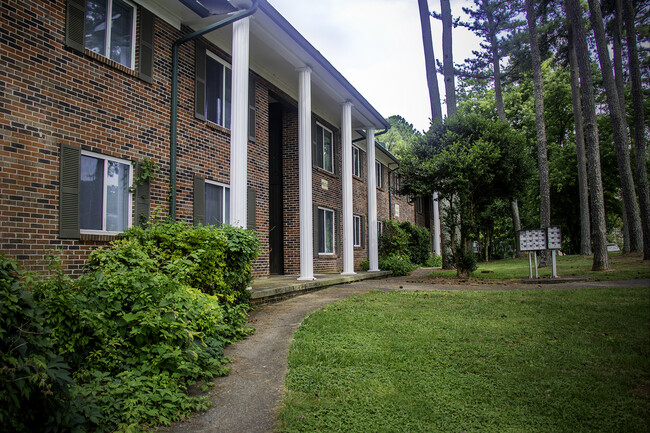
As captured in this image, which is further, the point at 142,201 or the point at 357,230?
the point at 357,230

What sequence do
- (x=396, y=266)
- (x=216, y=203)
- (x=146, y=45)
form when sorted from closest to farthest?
(x=146, y=45) < (x=216, y=203) < (x=396, y=266)

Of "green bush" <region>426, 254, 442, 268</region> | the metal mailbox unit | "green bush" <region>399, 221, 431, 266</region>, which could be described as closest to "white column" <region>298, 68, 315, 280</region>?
the metal mailbox unit

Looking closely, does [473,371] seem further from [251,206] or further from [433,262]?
[433,262]

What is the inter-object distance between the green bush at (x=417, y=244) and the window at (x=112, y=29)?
16337 mm

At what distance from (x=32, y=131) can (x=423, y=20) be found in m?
16.4

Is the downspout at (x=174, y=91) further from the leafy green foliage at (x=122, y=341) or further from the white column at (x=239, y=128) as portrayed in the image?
the leafy green foliage at (x=122, y=341)

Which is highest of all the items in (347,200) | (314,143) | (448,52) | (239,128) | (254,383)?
(448,52)

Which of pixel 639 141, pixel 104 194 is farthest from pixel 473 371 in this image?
pixel 639 141

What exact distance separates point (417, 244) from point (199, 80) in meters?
16.6

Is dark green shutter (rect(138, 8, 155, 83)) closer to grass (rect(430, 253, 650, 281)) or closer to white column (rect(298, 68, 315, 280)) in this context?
white column (rect(298, 68, 315, 280))

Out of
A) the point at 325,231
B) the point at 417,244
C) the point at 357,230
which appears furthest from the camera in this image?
the point at 417,244

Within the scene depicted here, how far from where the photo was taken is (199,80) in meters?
9.05

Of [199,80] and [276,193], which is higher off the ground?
[199,80]

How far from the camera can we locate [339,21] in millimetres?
3631
